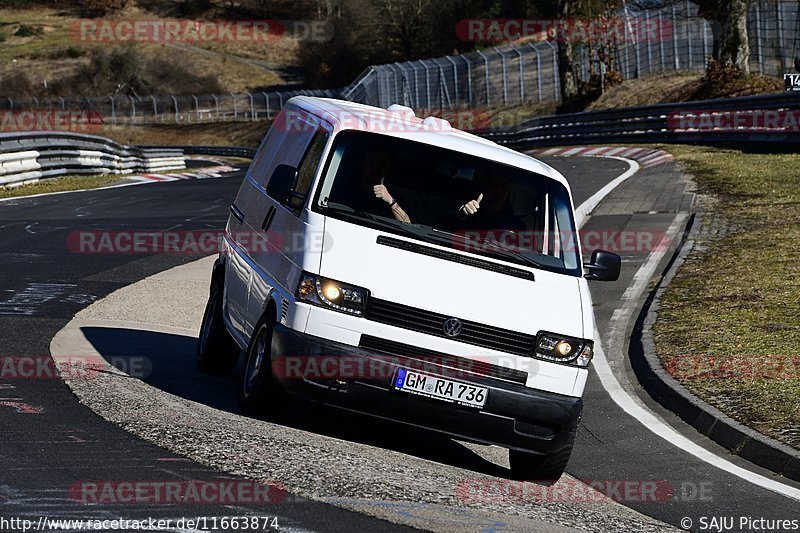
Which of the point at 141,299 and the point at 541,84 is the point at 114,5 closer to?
the point at 541,84

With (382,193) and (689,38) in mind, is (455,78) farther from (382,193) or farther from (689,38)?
(382,193)

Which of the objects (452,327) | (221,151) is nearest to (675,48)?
(221,151)

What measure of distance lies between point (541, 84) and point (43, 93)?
58.8 metres

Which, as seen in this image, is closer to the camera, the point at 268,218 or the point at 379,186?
the point at 379,186

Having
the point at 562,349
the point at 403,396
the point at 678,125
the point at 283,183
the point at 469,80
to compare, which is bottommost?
the point at 678,125

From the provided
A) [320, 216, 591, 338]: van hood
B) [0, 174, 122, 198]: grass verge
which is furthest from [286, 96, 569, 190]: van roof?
[0, 174, 122, 198]: grass verge

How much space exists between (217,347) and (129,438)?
286 centimetres

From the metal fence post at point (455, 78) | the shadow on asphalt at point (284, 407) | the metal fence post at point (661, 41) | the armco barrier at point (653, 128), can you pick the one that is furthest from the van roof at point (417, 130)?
the metal fence post at point (455, 78)

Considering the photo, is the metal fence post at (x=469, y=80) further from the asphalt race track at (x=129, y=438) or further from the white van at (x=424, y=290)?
the white van at (x=424, y=290)

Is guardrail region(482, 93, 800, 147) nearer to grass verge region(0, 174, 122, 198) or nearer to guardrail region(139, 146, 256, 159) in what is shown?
grass verge region(0, 174, 122, 198)

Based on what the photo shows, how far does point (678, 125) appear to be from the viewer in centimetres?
3681

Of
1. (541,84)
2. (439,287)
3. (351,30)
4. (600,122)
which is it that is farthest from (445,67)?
(439,287)

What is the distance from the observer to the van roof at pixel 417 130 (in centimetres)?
840

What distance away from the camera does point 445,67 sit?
5853 cm
